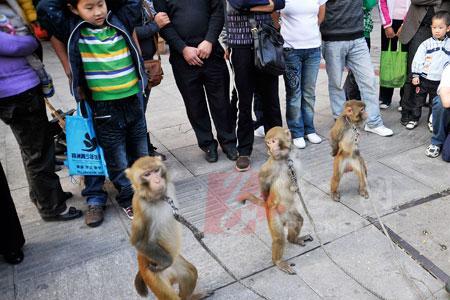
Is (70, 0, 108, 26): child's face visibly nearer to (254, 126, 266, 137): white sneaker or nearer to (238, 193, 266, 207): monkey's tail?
(238, 193, 266, 207): monkey's tail

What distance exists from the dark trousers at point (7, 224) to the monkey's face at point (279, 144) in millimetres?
2035

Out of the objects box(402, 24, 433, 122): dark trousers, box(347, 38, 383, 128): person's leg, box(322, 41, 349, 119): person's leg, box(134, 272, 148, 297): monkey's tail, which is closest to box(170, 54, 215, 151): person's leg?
box(322, 41, 349, 119): person's leg

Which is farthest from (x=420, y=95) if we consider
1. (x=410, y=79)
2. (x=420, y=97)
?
(x=410, y=79)

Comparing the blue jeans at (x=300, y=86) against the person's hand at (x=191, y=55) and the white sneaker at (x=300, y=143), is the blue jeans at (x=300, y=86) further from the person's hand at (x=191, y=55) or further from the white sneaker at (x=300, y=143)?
the person's hand at (x=191, y=55)

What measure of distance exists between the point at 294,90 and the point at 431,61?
5.86 ft

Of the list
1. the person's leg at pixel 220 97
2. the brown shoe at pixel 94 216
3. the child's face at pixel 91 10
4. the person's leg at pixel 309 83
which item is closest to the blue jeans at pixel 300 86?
the person's leg at pixel 309 83

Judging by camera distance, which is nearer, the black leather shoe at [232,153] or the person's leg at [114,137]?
the person's leg at [114,137]

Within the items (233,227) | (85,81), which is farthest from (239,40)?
(233,227)

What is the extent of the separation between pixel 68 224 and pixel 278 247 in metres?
2.03

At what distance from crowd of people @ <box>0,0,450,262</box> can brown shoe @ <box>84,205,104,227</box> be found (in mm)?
14

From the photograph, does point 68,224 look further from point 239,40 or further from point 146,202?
point 239,40

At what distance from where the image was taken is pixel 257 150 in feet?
16.7

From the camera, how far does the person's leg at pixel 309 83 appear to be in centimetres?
480

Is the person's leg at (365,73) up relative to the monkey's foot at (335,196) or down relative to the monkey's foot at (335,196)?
up
